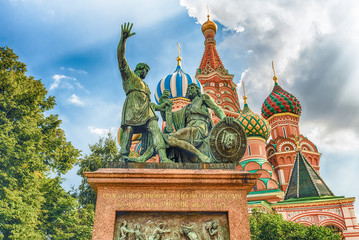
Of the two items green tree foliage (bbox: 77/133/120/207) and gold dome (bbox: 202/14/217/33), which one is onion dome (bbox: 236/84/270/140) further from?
gold dome (bbox: 202/14/217/33)

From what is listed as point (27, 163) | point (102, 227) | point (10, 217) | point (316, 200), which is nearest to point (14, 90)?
point (27, 163)

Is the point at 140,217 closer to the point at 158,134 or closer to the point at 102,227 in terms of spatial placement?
the point at 102,227

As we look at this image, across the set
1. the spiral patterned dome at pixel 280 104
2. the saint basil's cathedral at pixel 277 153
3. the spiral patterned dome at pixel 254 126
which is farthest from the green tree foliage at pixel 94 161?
the spiral patterned dome at pixel 280 104

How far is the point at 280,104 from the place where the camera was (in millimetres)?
40688

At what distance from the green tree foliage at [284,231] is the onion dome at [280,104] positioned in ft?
83.6

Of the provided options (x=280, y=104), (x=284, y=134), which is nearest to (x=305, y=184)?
(x=284, y=134)

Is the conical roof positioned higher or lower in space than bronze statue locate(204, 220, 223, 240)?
higher

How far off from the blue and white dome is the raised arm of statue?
25973mm

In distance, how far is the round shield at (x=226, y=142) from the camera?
249 inches

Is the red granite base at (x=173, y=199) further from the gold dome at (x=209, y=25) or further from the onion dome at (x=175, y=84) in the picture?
the gold dome at (x=209, y=25)

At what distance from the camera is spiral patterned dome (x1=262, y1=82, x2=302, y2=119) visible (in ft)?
133

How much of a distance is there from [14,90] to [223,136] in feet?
38.2

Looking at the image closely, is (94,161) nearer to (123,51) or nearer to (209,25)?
(123,51)

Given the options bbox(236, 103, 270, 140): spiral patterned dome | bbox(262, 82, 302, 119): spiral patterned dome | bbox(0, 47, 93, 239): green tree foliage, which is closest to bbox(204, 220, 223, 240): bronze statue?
bbox(0, 47, 93, 239): green tree foliage
